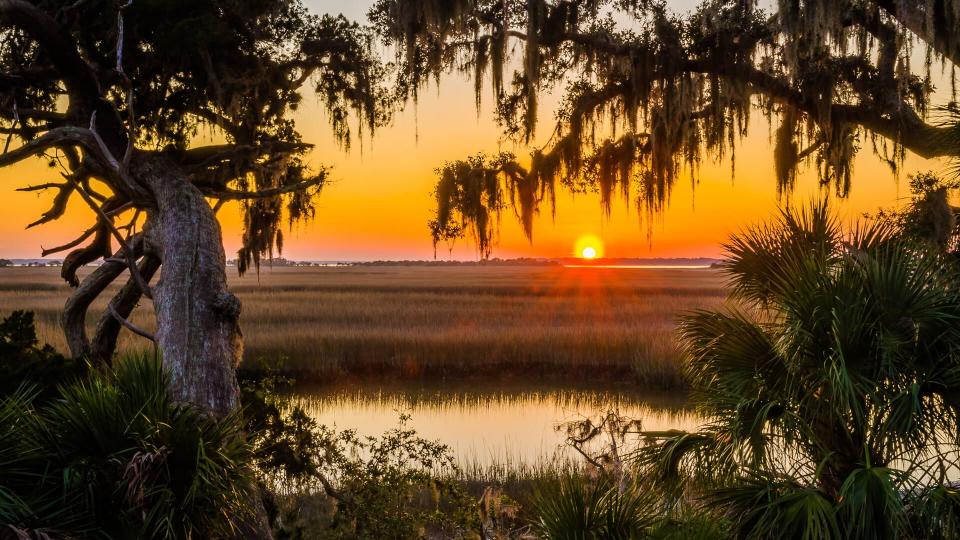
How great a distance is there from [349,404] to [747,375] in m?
12.3

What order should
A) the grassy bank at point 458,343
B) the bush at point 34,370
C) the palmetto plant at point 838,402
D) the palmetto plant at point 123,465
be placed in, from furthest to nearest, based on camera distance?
the grassy bank at point 458,343, the bush at point 34,370, the palmetto plant at point 123,465, the palmetto plant at point 838,402

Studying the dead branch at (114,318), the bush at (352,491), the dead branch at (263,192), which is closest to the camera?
the bush at (352,491)

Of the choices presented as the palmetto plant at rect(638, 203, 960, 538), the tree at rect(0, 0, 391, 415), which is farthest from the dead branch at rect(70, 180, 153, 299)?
the palmetto plant at rect(638, 203, 960, 538)

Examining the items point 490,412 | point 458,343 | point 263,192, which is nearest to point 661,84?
point 263,192

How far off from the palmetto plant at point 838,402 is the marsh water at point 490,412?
5731 millimetres

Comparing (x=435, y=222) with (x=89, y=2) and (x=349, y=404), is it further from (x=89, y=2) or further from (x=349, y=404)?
(x=349, y=404)

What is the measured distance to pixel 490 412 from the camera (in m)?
15.9

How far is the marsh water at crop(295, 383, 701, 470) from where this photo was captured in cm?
1286

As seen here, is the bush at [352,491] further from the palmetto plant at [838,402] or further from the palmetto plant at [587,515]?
the palmetto plant at [838,402]

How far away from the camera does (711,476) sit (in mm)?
5473

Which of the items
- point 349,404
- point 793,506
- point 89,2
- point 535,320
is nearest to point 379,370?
point 349,404

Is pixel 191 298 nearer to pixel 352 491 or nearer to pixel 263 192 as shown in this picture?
pixel 263 192

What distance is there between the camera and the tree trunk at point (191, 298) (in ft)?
21.5

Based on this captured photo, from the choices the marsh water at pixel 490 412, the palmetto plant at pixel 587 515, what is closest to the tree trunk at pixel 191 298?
the palmetto plant at pixel 587 515
